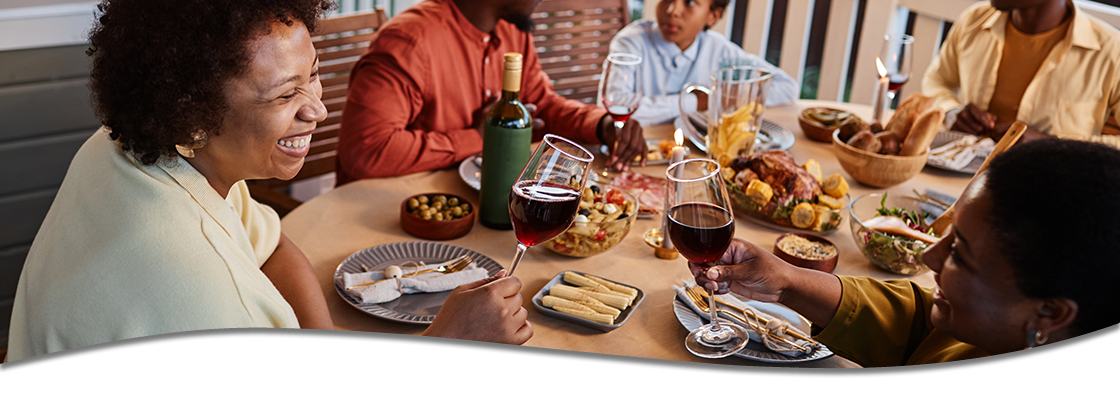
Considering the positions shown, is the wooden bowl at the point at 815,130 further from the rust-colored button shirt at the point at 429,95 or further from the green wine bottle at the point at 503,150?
the green wine bottle at the point at 503,150

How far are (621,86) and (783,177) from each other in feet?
1.24

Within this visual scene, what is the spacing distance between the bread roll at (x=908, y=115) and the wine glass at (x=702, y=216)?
2.83 feet

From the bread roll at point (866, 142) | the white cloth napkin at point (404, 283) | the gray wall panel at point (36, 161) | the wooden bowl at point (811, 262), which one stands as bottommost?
the gray wall panel at point (36, 161)

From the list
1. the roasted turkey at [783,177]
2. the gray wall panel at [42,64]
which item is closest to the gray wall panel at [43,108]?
the gray wall panel at [42,64]

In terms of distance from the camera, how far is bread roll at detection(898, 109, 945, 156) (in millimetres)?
1521

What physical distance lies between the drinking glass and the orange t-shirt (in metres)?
1.38

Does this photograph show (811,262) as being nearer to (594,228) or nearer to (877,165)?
(594,228)

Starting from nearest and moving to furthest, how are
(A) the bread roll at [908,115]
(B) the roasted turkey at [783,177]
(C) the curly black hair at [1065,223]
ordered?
(C) the curly black hair at [1065,223]
(B) the roasted turkey at [783,177]
(A) the bread roll at [908,115]

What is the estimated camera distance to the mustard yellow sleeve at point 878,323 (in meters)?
1.02

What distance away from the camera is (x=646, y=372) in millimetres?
854

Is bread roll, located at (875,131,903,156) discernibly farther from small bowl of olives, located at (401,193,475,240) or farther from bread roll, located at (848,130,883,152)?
small bowl of olives, located at (401,193,475,240)

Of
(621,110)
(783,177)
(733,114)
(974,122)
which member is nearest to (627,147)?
(621,110)

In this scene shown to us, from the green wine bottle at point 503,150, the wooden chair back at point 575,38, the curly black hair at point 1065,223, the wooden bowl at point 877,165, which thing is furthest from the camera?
the wooden chair back at point 575,38

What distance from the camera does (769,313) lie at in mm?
1054
